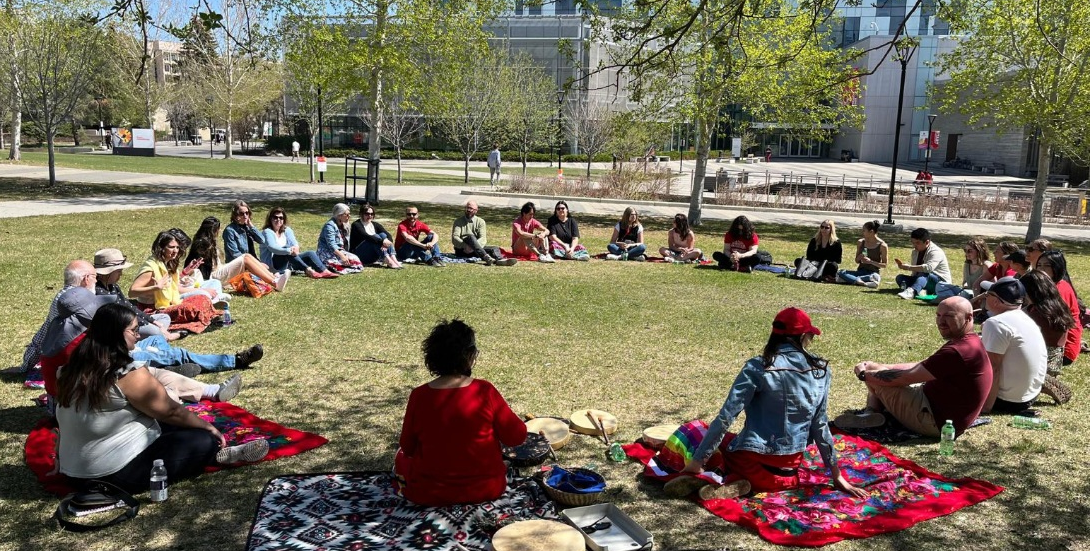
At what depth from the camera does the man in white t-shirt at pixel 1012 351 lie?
6.15m

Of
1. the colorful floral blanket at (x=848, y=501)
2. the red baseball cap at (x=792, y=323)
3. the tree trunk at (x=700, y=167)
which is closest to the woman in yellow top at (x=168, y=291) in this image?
the colorful floral blanket at (x=848, y=501)

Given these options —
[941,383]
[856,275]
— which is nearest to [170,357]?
[941,383]

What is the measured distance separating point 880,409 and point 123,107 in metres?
69.7

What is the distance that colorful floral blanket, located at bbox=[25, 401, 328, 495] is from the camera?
4820 mm

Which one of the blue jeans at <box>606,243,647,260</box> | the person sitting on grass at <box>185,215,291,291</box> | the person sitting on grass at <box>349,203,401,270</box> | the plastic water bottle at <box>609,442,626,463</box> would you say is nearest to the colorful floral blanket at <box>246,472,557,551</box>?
the plastic water bottle at <box>609,442,626,463</box>

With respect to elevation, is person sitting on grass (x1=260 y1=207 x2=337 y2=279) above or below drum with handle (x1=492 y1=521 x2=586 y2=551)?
above

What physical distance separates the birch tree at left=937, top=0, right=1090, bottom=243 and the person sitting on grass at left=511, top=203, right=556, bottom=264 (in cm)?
1086

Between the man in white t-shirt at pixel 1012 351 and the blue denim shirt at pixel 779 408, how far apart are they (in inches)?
86.2

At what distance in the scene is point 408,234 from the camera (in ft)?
44.5

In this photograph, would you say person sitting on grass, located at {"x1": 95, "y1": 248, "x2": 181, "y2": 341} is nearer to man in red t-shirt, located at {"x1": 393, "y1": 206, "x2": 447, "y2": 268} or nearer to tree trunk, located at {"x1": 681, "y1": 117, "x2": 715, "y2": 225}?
man in red t-shirt, located at {"x1": 393, "y1": 206, "x2": 447, "y2": 268}

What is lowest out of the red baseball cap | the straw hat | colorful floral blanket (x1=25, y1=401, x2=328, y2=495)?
colorful floral blanket (x1=25, y1=401, x2=328, y2=495)

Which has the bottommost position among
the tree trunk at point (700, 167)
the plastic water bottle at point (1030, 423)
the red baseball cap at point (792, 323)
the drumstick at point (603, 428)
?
the drumstick at point (603, 428)

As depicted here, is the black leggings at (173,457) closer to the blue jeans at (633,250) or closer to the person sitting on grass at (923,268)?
the person sitting on grass at (923,268)

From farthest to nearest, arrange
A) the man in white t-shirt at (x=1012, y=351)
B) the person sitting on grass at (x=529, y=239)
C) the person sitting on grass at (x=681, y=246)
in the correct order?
the person sitting on grass at (x=681, y=246) < the person sitting on grass at (x=529, y=239) < the man in white t-shirt at (x=1012, y=351)
